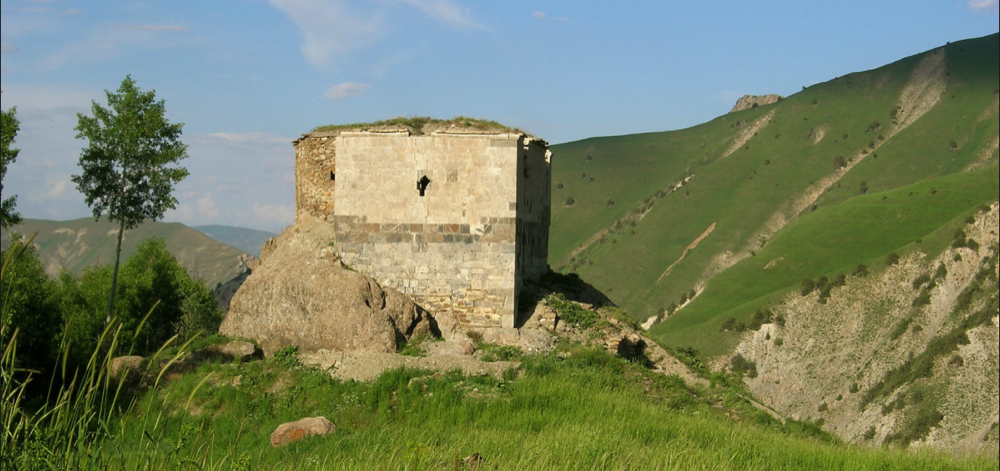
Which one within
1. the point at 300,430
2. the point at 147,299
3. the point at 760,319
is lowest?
the point at 760,319

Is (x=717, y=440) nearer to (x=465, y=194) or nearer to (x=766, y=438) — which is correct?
(x=766, y=438)

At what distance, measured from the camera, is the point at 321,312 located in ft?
61.7

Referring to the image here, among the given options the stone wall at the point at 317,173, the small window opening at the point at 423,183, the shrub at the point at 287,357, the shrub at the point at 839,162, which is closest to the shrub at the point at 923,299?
the small window opening at the point at 423,183

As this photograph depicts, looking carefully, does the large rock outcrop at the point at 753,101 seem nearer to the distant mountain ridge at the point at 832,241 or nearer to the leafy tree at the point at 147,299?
the distant mountain ridge at the point at 832,241

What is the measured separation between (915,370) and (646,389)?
1313 inches

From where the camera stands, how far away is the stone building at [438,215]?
65.0 feet

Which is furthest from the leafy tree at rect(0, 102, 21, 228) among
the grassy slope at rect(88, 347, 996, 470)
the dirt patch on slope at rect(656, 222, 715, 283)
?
the dirt patch on slope at rect(656, 222, 715, 283)

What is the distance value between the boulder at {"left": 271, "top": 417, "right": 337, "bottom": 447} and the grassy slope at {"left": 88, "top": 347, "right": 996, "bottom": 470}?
0.26 metres

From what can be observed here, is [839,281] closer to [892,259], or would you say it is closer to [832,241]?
[892,259]

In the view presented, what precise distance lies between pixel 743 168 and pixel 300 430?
4096 inches

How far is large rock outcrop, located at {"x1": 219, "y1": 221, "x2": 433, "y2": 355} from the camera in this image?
18.6 meters

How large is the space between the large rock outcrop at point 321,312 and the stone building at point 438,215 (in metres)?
0.73

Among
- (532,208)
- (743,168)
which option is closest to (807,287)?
(532,208)

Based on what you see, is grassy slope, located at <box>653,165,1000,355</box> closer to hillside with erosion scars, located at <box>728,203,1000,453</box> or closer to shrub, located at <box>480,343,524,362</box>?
hillside with erosion scars, located at <box>728,203,1000,453</box>
